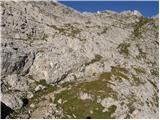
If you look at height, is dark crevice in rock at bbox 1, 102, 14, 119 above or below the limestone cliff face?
below

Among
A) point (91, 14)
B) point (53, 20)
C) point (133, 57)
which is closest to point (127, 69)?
point (133, 57)

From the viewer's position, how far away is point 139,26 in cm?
18000

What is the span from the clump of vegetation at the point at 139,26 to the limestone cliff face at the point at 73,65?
17.2 inches

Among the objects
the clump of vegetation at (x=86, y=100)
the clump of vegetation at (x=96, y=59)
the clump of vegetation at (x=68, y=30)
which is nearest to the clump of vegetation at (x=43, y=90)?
the clump of vegetation at (x=86, y=100)

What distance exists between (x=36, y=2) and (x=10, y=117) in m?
73.4

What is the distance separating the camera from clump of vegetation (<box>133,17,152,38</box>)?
170 m

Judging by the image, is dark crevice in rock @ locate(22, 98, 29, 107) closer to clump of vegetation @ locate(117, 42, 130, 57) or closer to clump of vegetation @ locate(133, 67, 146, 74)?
clump of vegetation @ locate(133, 67, 146, 74)

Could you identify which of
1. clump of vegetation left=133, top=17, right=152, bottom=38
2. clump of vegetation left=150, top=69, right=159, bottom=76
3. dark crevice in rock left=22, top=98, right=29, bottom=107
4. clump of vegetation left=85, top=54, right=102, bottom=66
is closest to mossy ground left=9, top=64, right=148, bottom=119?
dark crevice in rock left=22, top=98, right=29, bottom=107

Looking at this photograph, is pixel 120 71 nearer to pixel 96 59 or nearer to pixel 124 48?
pixel 96 59

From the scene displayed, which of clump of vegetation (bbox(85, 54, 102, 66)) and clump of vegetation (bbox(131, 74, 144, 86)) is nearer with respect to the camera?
clump of vegetation (bbox(131, 74, 144, 86))

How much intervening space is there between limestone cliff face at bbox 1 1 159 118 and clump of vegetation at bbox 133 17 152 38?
44 cm

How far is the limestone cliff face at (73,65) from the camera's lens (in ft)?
384

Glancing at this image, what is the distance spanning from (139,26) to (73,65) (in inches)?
2153

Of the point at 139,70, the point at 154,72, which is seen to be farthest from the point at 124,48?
the point at 139,70
